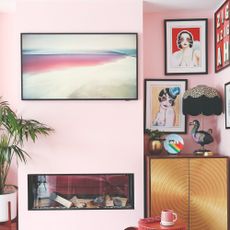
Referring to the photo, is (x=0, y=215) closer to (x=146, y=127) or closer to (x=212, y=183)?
(x=146, y=127)

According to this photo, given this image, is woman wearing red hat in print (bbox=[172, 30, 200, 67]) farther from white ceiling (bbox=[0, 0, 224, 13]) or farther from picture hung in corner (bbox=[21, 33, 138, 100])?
picture hung in corner (bbox=[21, 33, 138, 100])

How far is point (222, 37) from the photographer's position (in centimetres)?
334

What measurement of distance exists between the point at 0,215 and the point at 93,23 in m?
2.02

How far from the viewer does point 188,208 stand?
3188mm

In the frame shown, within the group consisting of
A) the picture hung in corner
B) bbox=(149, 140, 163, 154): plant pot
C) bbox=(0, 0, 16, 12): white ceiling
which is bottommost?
bbox=(149, 140, 163, 154): plant pot

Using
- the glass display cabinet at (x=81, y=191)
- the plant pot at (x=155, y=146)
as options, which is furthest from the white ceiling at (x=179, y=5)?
the glass display cabinet at (x=81, y=191)

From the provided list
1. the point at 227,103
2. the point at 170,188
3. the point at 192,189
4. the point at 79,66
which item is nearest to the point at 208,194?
the point at 192,189

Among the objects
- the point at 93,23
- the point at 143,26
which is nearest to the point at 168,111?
the point at 143,26

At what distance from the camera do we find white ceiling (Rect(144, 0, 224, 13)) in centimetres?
340

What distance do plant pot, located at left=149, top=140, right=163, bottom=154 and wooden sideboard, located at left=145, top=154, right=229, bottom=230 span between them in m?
0.22

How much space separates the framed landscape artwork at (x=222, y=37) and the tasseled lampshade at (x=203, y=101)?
277mm

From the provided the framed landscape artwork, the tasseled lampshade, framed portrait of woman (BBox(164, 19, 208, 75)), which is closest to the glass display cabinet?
the tasseled lampshade

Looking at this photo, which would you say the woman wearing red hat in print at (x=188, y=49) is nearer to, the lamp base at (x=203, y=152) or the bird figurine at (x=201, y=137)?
the bird figurine at (x=201, y=137)

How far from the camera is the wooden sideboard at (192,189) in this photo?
3174 millimetres
